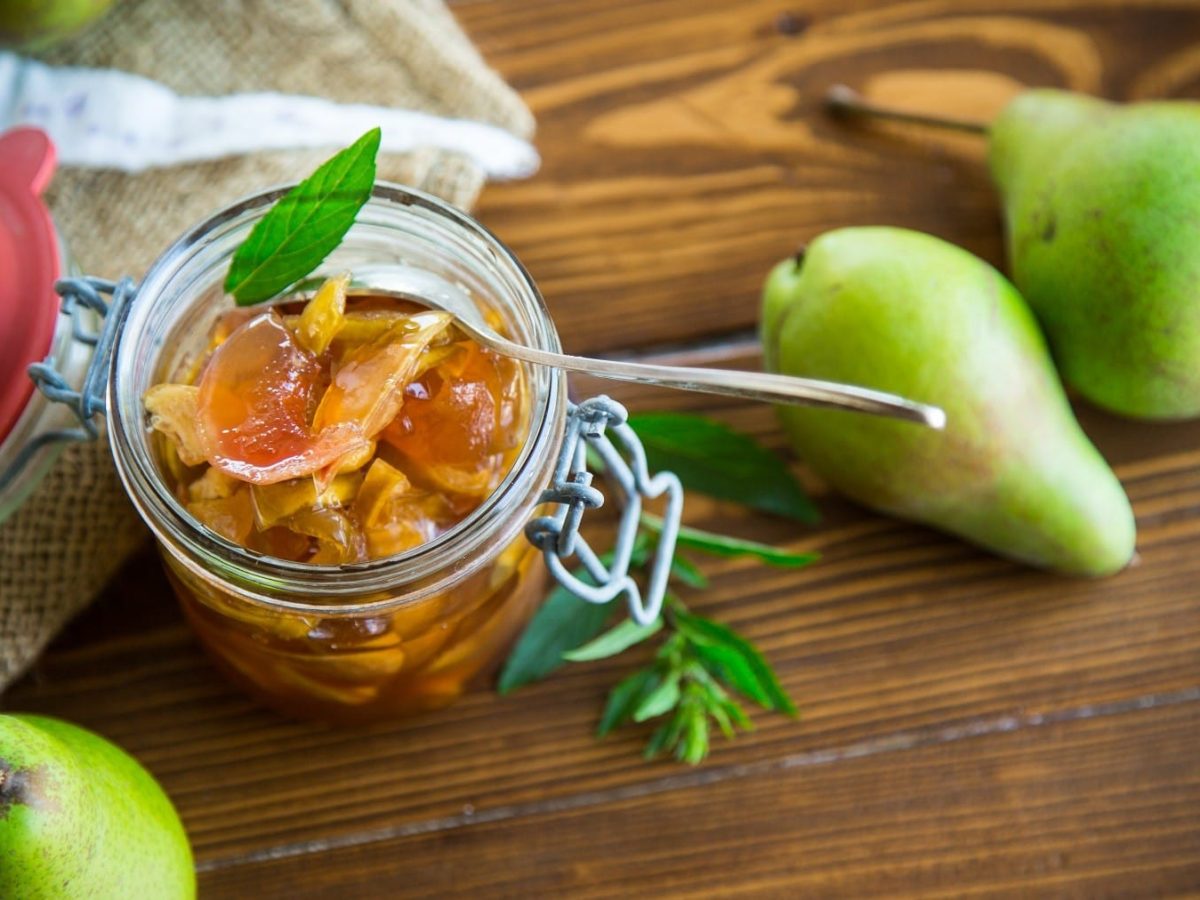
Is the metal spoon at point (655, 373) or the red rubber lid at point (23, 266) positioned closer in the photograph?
the metal spoon at point (655, 373)

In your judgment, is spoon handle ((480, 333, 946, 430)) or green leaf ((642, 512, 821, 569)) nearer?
spoon handle ((480, 333, 946, 430))

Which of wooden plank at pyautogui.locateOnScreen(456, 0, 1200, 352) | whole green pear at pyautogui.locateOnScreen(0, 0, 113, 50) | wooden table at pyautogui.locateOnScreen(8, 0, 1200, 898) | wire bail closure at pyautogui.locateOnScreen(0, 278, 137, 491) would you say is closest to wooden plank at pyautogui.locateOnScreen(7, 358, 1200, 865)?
wooden table at pyautogui.locateOnScreen(8, 0, 1200, 898)

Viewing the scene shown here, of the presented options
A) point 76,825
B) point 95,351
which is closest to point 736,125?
point 95,351

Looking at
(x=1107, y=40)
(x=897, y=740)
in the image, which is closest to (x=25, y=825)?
(x=897, y=740)

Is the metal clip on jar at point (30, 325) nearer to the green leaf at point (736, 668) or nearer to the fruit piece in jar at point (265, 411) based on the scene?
the fruit piece in jar at point (265, 411)

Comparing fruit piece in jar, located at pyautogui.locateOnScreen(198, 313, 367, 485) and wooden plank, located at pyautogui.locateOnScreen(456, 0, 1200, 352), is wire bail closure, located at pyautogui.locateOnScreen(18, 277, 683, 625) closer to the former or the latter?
fruit piece in jar, located at pyautogui.locateOnScreen(198, 313, 367, 485)

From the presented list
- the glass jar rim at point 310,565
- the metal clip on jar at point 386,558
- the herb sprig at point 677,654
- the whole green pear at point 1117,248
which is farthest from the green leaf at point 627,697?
the whole green pear at point 1117,248

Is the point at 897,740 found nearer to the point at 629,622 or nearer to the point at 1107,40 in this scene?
the point at 629,622
